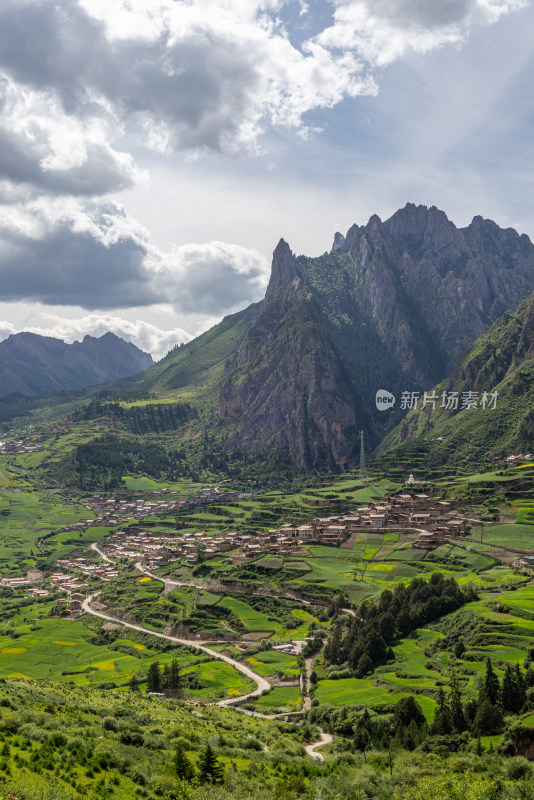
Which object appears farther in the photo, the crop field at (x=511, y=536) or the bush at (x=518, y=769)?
the crop field at (x=511, y=536)

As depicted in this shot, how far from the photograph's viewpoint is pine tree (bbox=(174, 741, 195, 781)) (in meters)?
36.2

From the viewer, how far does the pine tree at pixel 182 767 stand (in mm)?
36188

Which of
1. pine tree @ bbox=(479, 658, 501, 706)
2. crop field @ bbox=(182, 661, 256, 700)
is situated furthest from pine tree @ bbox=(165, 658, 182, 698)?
pine tree @ bbox=(479, 658, 501, 706)

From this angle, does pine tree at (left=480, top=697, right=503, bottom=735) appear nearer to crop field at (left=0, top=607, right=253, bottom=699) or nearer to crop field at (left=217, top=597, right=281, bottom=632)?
crop field at (left=0, top=607, right=253, bottom=699)

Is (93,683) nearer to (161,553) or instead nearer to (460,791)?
(460,791)

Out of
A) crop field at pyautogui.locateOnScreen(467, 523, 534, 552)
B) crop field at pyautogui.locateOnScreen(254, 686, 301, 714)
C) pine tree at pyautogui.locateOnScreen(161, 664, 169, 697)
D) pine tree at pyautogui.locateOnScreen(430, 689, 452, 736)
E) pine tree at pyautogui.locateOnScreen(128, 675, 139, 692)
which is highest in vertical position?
crop field at pyautogui.locateOnScreen(467, 523, 534, 552)

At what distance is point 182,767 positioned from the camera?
36625 millimetres

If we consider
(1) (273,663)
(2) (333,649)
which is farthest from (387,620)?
(1) (273,663)

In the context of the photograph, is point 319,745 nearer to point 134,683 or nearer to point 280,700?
point 280,700

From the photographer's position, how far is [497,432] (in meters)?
192

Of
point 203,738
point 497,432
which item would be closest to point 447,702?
point 203,738

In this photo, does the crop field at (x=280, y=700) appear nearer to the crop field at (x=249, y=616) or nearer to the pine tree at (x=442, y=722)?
the pine tree at (x=442, y=722)

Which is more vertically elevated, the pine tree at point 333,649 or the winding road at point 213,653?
the pine tree at point 333,649

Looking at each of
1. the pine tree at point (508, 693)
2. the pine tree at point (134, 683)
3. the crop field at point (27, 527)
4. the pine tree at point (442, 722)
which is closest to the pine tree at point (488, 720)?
the pine tree at point (442, 722)
